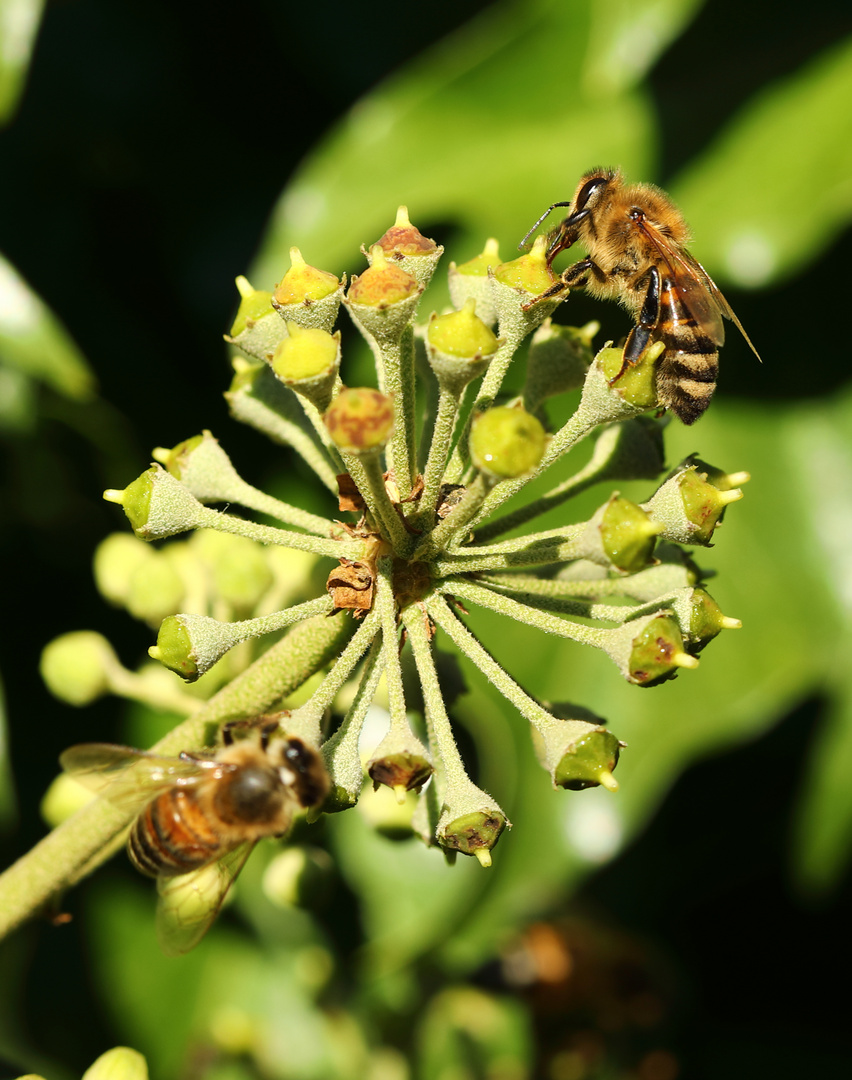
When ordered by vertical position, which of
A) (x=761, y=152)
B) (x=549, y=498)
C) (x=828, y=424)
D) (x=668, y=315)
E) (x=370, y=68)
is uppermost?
(x=370, y=68)

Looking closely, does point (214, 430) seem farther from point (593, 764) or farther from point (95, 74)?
point (593, 764)

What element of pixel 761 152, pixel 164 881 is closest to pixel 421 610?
pixel 164 881

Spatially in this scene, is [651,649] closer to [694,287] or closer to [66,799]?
[694,287]

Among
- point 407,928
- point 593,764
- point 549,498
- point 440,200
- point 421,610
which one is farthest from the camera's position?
point 440,200

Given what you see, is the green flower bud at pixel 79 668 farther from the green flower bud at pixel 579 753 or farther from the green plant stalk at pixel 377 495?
the green flower bud at pixel 579 753

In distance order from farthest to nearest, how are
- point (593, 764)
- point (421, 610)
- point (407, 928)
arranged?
point (407, 928)
point (421, 610)
point (593, 764)

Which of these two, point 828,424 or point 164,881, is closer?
point 164,881

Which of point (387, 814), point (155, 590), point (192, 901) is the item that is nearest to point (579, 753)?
point (387, 814)

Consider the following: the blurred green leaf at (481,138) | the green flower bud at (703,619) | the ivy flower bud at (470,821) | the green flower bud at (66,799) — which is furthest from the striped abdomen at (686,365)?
the green flower bud at (66,799)
